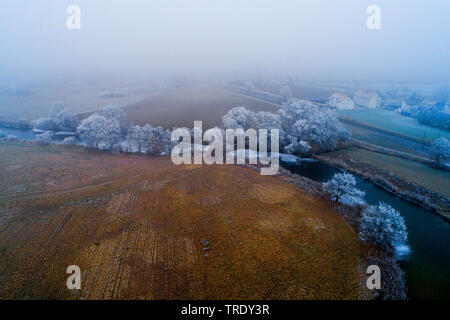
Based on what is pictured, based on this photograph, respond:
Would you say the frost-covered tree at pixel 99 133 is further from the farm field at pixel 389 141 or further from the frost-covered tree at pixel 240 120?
the farm field at pixel 389 141

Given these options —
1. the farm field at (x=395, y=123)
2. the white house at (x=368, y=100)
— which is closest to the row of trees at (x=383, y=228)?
the farm field at (x=395, y=123)

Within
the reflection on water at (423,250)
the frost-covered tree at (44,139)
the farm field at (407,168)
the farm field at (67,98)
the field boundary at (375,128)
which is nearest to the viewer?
the reflection on water at (423,250)

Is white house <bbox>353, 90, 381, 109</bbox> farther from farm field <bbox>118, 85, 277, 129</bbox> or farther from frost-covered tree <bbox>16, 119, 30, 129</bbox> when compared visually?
frost-covered tree <bbox>16, 119, 30, 129</bbox>

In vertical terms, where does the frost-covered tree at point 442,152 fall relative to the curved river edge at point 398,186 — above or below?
above

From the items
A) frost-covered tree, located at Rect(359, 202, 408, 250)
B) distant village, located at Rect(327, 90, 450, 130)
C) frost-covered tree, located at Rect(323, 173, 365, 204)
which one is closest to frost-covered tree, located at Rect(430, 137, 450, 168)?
frost-covered tree, located at Rect(323, 173, 365, 204)

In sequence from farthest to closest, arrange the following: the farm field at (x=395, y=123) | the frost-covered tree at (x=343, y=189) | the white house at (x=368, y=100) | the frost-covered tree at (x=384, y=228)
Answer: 1. the white house at (x=368, y=100)
2. the farm field at (x=395, y=123)
3. the frost-covered tree at (x=343, y=189)
4. the frost-covered tree at (x=384, y=228)
